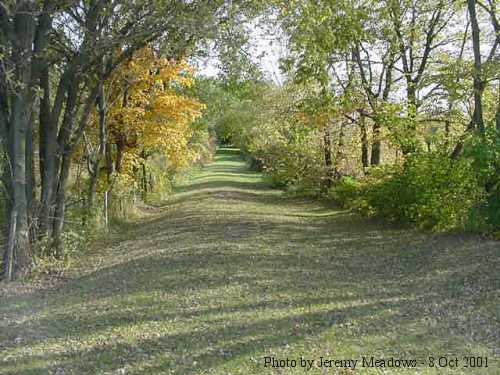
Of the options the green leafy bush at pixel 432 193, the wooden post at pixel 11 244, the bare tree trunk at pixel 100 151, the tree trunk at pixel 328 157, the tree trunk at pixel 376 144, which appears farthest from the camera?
the tree trunk at pixel 328 157

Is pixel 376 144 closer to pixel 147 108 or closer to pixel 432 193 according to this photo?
pixel 432 193

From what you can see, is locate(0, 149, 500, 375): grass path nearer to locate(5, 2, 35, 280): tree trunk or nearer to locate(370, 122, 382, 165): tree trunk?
locate(5, 2, 35, 280): tree trunk

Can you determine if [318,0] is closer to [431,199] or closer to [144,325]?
[431,199]

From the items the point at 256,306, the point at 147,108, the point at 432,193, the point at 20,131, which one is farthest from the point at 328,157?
the point at 256,306

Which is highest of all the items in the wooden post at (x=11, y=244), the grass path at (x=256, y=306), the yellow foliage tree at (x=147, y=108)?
the yellow foliage tree at (x=147, y=108)

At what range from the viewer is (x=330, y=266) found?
34.9 ft

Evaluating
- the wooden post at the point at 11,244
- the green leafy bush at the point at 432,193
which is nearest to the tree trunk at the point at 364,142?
the green leafy bush at the point at 432,193

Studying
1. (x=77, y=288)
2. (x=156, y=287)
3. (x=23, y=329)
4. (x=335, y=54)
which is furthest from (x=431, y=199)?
(x=23, y=329)

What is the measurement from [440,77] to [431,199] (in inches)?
134

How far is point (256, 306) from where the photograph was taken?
766 cm

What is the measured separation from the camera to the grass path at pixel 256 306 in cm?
579

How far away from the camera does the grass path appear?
579cm

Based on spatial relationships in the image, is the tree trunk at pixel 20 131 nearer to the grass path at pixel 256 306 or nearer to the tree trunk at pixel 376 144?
the grass path at pixel 256 306

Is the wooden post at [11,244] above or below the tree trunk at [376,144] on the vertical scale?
below
